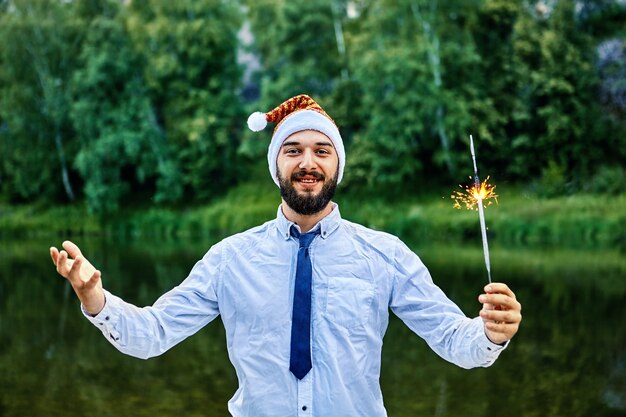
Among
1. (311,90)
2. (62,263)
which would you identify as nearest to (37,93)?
(311,90)

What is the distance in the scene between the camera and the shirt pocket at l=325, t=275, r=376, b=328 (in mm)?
2967

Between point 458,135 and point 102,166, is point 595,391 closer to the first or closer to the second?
point 458,135

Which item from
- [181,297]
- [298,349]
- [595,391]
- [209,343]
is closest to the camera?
[298,349]

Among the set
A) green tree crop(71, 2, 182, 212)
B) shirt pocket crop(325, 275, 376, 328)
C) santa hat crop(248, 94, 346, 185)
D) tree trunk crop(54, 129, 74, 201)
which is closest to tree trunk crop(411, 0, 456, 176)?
green tree crop(71, 2, 182, 212)

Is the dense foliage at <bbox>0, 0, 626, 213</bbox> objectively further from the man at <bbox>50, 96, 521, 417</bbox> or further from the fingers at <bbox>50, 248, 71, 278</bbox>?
the fingers at <bbox>50, 248, 71, 278</bbox>

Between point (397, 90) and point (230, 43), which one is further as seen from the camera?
point (230, 43)

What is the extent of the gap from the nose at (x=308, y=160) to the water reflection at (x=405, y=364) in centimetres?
486

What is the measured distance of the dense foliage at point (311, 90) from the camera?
29438 mm

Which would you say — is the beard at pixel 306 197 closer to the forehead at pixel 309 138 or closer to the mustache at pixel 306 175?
the mustache at pixel 306 175

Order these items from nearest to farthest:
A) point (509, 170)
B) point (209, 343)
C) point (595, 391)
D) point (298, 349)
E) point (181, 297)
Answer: point (298, 349) → point (181, 297) → point (595, 391) → point (209, 343) → point (509, 170)

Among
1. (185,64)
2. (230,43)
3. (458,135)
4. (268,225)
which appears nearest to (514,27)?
(458,135)

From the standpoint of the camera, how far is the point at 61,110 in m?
36.6

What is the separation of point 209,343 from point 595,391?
5173 millimetres

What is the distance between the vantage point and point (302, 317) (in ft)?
9.62
